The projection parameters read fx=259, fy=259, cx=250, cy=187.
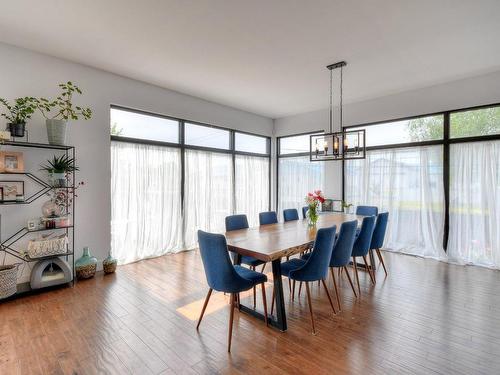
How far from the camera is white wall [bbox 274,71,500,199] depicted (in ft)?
14.2

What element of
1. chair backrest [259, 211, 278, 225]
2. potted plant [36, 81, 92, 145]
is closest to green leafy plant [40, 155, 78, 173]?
potted plant [36, 81, 92, 145]

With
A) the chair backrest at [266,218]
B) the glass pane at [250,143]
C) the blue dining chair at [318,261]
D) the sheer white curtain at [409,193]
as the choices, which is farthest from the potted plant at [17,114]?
the sheer white curtain at [409,193]

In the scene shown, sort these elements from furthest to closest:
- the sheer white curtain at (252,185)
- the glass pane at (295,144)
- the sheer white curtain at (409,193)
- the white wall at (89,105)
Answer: the glass pane at (295,144)
the sheer white curtain at (252,185)
the sheer white curtain at (409,193)
the white wall at (89,105)

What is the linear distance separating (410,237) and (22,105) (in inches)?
261

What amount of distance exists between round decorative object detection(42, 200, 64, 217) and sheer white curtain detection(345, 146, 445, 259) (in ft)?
18.2

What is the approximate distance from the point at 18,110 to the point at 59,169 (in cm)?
86

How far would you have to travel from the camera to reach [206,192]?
18.6ft

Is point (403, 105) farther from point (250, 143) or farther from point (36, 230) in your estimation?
point (36, 230)

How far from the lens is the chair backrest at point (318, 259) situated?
2.51 m

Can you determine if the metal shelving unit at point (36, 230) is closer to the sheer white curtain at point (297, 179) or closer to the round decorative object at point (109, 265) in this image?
the round decorative object at point (109, 265)

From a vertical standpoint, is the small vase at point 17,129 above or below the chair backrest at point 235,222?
above

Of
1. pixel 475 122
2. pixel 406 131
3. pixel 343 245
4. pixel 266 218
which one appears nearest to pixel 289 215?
pixel 266 218

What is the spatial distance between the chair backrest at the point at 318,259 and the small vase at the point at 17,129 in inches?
145

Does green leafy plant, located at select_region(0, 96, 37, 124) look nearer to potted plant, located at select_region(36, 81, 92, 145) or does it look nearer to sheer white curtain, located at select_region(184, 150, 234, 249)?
potted plant, located at select_region(36, 81, 92, 145)
